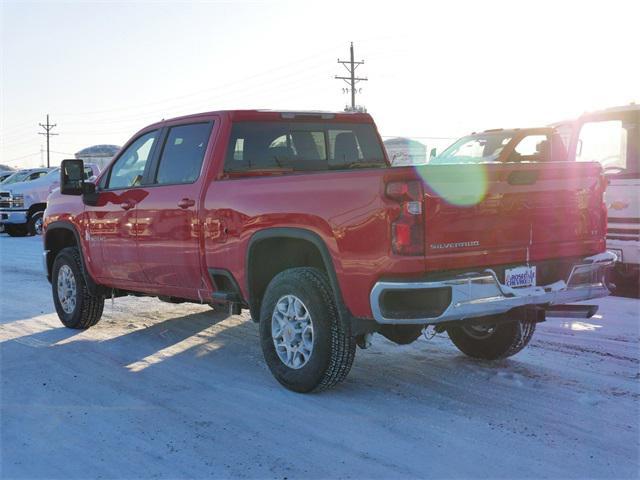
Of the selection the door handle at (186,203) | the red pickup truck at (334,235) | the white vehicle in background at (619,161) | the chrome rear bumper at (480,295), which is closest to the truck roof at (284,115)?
the red pickup truck at (334,235)

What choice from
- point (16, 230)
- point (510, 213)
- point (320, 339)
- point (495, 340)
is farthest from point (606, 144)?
point (16, 230)

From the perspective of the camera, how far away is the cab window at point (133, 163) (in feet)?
21.3

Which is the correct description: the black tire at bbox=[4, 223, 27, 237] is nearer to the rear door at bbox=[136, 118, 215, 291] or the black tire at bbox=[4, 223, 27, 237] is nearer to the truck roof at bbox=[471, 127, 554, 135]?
the truck roof at bbox=[471, 127, 554, 135]

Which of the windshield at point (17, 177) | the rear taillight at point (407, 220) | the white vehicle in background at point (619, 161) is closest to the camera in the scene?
the rear taillight at point (407, 220)

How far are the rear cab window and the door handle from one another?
0.36m

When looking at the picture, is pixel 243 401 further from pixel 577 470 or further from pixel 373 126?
pixel 373 126

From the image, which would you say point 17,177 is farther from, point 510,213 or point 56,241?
point 510,213

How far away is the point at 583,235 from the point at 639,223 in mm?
4567

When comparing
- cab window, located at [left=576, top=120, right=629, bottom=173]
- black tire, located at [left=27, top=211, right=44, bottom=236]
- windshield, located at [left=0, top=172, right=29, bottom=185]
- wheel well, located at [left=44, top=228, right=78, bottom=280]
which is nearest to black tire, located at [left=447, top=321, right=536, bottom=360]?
wheel well, located at [left=44, top=228, right=78, bottom=280]

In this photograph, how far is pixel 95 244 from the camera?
273 inches

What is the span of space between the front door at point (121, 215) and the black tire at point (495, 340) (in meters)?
2.80

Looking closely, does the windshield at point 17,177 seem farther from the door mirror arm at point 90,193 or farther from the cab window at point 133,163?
the cab window at point 133,163

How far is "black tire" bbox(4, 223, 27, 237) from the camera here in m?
23.0

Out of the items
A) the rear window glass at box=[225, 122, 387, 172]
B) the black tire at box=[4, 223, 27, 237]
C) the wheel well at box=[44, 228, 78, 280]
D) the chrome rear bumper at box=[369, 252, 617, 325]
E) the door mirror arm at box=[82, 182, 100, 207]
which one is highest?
the rear window glass at box=[225, 122, 387, 172]
